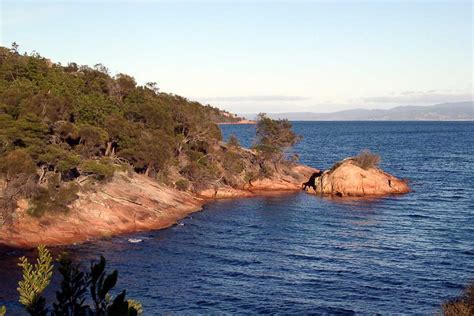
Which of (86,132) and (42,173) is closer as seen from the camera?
(42,173)

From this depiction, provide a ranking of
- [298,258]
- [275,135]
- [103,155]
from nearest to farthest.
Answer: [298,258]
[103,155]
[275,135]

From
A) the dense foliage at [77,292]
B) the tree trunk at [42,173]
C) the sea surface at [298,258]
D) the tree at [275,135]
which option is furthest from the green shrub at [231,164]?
the dense foliage at [77,292]

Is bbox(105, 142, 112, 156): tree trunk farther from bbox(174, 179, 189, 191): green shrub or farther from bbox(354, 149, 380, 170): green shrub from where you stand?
bbox(354, 149, 380, 170): green shrub

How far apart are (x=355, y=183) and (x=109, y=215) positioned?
1661 inches

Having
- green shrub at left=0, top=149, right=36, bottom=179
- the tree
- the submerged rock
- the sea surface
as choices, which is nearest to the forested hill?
green shrub at left=0, top=149, right=36, bottom=179

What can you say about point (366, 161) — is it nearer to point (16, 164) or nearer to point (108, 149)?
point (108, 149)

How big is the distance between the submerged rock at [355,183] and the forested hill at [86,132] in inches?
711

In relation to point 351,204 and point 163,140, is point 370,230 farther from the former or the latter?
point 163,140

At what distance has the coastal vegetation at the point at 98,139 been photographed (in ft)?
177

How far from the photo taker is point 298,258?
159ft

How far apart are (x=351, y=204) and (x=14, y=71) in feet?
179

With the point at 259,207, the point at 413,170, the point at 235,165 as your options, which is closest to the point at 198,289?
the point at 259,207

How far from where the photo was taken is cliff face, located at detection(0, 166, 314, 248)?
5028 centimetres

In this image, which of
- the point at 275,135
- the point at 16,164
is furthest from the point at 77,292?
the point at 275,135
